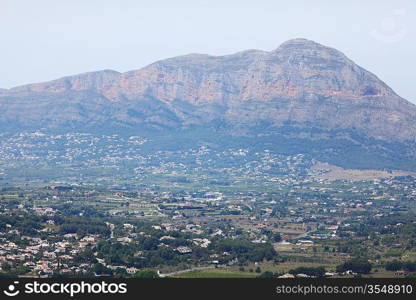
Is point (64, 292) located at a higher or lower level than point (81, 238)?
higher

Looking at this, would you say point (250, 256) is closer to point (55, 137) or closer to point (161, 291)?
point (161, 291)

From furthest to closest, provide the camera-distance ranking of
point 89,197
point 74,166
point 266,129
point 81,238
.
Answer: point 266,129 < point 74,166 < point 89,197 < point 81,238

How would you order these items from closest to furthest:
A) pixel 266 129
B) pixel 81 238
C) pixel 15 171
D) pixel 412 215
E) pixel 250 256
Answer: pixel 250 256
pixel 81 238
pixel 412 215
pixel 15 171
pixel 266 129

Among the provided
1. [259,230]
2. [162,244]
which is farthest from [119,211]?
[162,244]

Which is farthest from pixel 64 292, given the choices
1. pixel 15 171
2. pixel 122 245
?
pixel 15 171

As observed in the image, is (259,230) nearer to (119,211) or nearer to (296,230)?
(296,230)

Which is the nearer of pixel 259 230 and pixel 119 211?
pixel 259 230

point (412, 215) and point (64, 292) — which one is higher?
point (64, 292)

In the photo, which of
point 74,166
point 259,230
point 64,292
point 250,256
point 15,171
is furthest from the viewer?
point 74,166

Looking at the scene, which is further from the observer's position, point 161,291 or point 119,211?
point 119,211
